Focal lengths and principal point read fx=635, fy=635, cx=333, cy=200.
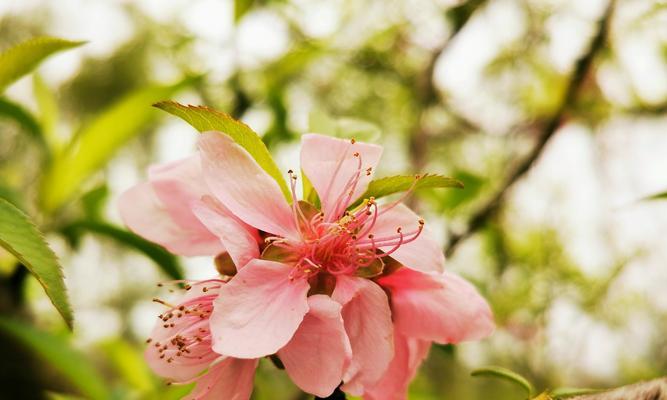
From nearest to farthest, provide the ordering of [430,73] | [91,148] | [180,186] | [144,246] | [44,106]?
[180,186]
[144,246]
[91,148]
[44,106]
[430,73]

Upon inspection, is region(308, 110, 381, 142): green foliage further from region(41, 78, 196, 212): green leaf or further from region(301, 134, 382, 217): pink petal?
region(41, 78, 196, 212): green leaf

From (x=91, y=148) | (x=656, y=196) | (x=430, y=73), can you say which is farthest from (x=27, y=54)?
(x=430, y=73)

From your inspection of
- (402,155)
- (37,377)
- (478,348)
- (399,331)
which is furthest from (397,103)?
(399,331)

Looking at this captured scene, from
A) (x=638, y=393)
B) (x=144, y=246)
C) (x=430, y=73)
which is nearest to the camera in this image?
(x=638, y=393)

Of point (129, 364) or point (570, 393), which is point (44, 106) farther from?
point (570, 393)

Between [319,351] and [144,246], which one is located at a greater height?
[319,351]

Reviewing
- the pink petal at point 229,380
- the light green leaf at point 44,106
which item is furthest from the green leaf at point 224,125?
the light green leaf at point 44,106

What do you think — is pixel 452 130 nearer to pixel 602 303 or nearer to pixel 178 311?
pixel 602 303

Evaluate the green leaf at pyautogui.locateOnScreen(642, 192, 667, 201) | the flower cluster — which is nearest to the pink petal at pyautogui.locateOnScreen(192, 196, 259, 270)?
the flower cluster
